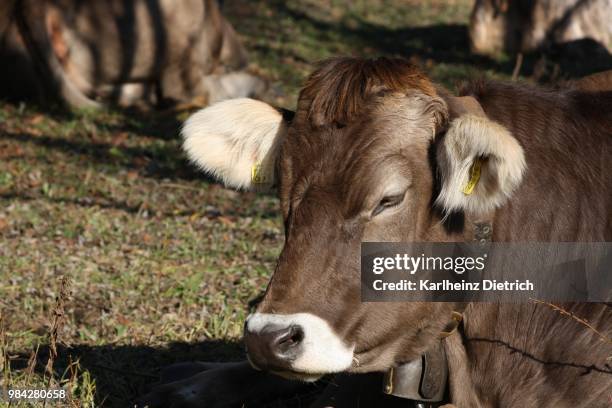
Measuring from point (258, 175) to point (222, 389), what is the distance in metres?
1.09

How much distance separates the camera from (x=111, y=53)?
9.55m

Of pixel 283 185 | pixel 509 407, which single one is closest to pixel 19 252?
pixel 283 185

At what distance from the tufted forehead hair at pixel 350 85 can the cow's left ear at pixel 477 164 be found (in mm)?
256

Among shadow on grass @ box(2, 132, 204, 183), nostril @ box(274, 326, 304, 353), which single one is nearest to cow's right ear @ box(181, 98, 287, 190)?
nostril @ box(274, 326, 304, 353)

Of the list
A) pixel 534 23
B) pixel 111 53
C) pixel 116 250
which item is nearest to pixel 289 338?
pixel 116 250

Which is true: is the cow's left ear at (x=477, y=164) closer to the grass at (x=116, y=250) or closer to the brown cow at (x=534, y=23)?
→ the grass at (x=116, y=250)

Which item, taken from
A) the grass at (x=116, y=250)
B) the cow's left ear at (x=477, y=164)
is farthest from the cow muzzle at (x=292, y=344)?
the grass at (x=116, y=250)

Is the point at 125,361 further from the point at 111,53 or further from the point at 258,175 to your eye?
the point at 111,53

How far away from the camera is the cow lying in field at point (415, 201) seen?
328 cm

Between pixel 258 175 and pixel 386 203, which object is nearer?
pixel 386 203

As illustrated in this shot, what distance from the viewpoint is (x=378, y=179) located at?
10.9ft

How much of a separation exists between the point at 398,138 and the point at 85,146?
5.30m

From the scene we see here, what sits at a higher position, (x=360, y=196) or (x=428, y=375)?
(x=360, y=196)

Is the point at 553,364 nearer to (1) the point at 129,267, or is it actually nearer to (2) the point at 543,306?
(2) the point at 543,306
